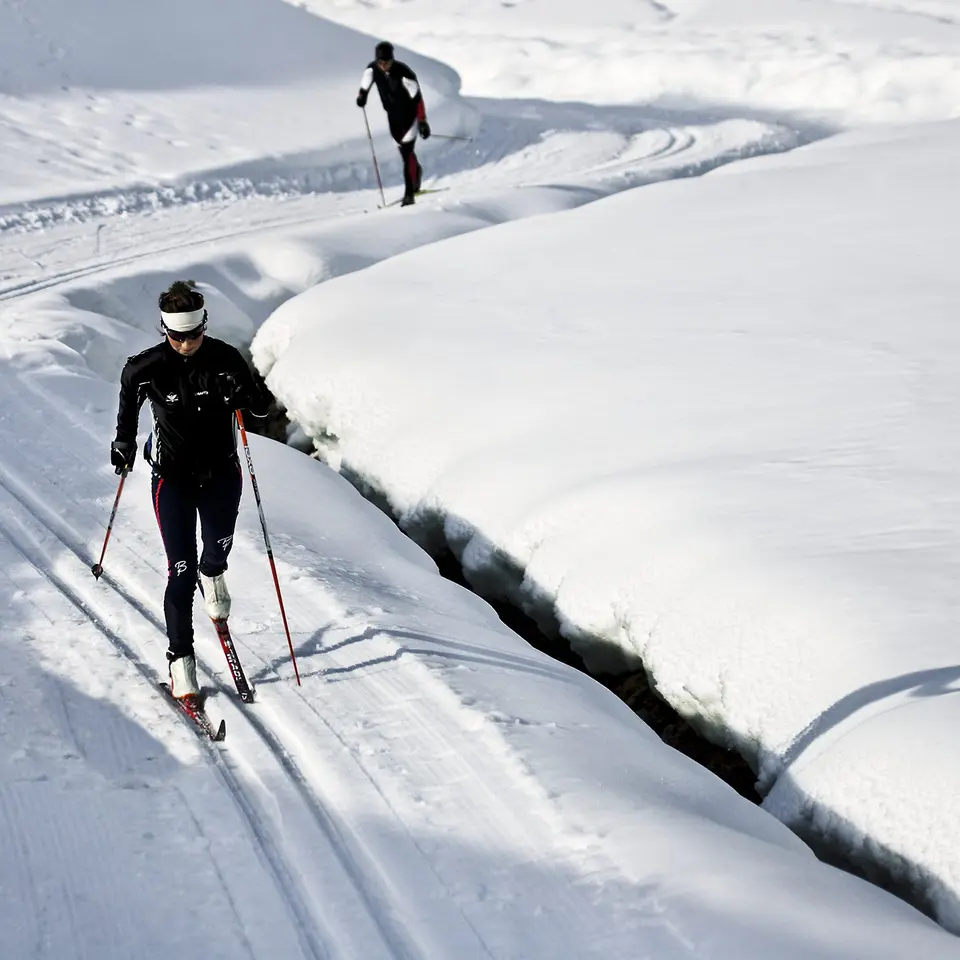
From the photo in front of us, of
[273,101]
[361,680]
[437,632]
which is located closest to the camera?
[361,680]

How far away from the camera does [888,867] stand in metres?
3.86

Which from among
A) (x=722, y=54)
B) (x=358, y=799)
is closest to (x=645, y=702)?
(x=358, y=799)

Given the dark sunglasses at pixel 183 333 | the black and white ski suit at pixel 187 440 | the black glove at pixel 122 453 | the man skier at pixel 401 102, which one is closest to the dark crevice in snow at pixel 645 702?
the black and white ski suit at pixel 187 440

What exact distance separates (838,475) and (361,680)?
2.53 m

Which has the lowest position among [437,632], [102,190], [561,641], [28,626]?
[561,641]

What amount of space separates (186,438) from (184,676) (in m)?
0.89

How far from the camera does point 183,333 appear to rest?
400 centimetres

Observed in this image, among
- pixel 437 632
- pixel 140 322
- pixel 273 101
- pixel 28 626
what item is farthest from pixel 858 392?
pixel 273 101

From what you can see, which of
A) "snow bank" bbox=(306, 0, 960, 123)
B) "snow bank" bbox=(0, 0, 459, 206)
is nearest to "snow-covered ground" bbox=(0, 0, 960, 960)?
"snow bank" bbox=(0, 0, 459, 206)

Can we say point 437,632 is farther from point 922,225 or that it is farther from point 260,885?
point 922,225

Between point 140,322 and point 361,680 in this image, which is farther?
point 140,322

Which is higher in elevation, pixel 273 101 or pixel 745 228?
pixel 273 101

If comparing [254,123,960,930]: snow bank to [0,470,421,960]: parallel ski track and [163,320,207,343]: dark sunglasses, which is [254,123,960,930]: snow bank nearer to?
[0,470,421,960]: parallel ski track

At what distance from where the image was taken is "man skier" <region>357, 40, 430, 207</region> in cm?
1280
